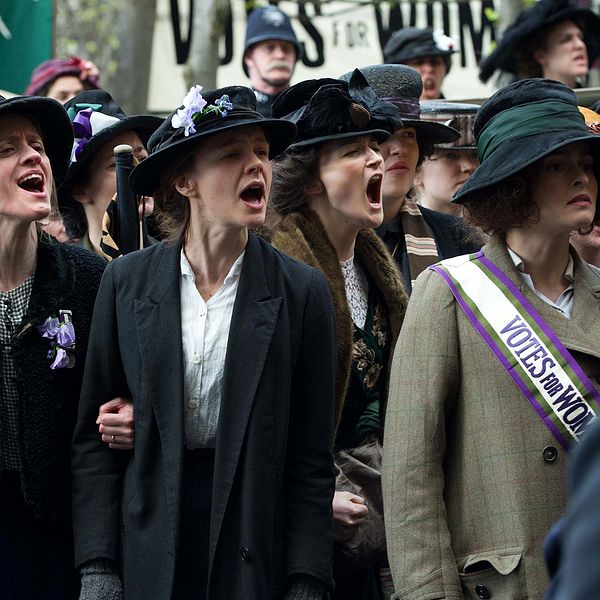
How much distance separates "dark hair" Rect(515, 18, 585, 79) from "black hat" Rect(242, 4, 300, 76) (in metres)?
1.70

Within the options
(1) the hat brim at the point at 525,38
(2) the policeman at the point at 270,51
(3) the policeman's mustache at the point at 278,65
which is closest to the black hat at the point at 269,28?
(2) the policeman at the point at 270,51

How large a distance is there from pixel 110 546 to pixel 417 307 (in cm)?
117

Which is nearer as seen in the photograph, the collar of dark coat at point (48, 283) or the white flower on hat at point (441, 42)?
the collar of dark coat at point (48, 283)

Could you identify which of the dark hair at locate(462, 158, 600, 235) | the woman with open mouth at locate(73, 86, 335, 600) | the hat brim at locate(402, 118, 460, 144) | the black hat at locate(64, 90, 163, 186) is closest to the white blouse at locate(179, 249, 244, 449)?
the woman with open mouth at locate(73, 86, 335, 600)

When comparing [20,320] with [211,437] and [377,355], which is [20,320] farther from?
[377,355]

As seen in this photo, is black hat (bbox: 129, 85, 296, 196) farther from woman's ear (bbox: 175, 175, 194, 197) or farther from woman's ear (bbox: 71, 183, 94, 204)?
woman's ear (bbox: 71, 183, 94, 204)

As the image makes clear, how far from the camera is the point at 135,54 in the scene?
11.4 metres

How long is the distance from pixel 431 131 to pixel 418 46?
277 cm

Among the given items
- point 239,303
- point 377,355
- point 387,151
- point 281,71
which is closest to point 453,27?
point 281,71

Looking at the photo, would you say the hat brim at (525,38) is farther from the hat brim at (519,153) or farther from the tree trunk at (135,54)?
the tree trunk at (135,54)

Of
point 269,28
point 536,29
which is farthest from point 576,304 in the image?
point 269,28

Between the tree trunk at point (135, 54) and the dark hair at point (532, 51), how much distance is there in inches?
171

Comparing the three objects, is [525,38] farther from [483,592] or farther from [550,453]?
[483,592]

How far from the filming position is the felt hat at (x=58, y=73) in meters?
8.21
